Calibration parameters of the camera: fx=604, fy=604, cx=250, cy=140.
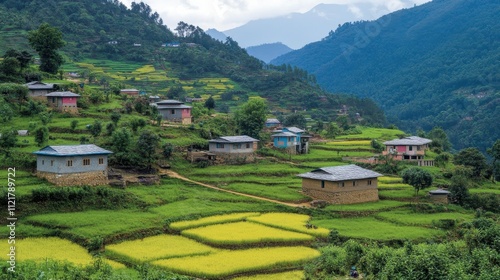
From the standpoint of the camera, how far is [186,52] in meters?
115

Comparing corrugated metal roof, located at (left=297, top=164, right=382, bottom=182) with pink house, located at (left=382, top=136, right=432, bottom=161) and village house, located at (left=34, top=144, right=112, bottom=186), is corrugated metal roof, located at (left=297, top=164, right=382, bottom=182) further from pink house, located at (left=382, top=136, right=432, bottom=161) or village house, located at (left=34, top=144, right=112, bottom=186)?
pink house, located at (left=382, top=136, right=432, bottom=161)

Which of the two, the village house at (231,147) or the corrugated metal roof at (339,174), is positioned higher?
the village house at (231,147)

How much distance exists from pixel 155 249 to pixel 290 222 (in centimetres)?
1017

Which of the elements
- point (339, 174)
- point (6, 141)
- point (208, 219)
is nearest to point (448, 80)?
point (339, 174)

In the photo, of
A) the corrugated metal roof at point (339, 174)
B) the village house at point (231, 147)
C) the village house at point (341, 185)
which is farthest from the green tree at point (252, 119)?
the village house at point (341, 185)

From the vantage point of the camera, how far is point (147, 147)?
43531 mm

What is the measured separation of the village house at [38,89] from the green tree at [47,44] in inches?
388

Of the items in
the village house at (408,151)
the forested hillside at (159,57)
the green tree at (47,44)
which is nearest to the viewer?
the village house at (408,151)

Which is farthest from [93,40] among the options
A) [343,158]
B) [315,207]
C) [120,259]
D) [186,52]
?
[120,259]

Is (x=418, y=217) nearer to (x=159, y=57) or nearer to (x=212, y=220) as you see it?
(x=212, y=220)

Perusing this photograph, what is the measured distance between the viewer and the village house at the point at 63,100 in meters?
52.5

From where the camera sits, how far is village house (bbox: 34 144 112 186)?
36.5 meters

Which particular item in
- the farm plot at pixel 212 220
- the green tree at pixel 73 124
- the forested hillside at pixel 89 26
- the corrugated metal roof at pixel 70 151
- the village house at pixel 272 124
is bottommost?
the farm plot at pixel 212 220

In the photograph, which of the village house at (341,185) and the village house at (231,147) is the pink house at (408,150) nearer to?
the village house at (231,147)
